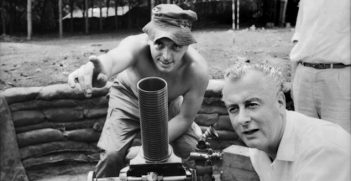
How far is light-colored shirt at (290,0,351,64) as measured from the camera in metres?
2.88

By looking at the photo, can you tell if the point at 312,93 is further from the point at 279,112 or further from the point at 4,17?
the point at 4,17

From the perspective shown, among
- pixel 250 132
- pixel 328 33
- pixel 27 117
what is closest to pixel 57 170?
pixel 27 117

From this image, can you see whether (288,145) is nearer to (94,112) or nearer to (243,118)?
(243,118)

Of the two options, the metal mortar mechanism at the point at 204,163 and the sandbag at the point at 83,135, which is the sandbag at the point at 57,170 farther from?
the metal mortar mechanism at the point at 204,163

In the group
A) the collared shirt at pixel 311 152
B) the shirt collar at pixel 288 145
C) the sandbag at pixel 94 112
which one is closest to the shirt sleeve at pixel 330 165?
the collared shirt at pixel 311 152

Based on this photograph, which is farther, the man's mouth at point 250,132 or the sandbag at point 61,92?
the sandbag at point 61,92

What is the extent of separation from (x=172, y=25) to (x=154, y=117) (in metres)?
0.90

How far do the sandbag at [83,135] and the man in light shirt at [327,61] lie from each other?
239cm

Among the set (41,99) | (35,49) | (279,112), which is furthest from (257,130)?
(35,49)

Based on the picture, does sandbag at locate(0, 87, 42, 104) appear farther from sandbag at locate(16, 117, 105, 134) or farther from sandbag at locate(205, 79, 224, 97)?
sandbag at locate(205, 79, 224, 97)

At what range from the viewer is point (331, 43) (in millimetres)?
2902

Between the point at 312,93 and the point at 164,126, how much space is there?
139cm

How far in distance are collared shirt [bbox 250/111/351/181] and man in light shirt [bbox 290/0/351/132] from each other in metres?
1.20

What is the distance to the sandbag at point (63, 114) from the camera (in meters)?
4.47
